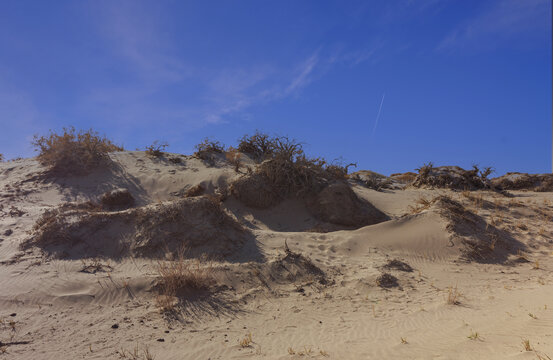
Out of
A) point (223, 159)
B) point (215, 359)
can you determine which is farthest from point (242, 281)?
point (223, 159)

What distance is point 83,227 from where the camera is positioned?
23.0ft

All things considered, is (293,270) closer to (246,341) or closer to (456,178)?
(246,341)

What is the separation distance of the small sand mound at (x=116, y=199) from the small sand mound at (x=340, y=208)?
17.1 feet

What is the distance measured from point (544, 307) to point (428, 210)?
473cm

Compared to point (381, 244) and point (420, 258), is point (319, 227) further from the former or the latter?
point (420, 258)

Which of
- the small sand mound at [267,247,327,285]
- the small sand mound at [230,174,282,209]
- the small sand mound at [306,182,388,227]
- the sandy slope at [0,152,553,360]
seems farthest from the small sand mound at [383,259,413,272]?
the small sand mound at [230,174,282,209]

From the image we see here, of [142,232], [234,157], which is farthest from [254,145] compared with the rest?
[142,232]

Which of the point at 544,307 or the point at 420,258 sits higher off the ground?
the point at 420,258

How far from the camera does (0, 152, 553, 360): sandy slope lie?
13.0ft

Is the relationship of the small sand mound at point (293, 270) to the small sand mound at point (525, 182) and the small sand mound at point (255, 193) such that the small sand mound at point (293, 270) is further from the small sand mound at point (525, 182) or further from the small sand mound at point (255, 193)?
the small sand mound at point (525, 182)

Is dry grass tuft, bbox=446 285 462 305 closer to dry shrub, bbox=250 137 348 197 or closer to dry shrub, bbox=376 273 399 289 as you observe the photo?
dry shrub, bbox=376 273 399 289

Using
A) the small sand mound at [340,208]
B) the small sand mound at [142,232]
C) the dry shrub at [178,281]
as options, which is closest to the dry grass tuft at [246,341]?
the dry shrub at [178,281]

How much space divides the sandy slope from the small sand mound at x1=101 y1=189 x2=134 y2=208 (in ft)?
5.63

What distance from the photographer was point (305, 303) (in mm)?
5484
